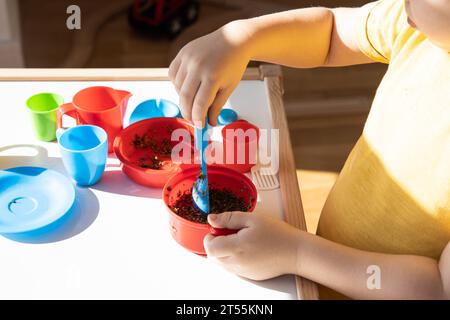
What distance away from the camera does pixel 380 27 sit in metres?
0.86

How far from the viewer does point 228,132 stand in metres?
0.92

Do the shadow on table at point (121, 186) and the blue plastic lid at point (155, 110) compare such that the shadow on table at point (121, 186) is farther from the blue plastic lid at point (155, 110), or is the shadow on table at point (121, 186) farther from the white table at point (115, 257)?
the blue plastic lid at point (155, 110)

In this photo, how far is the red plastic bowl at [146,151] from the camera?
2.75ft

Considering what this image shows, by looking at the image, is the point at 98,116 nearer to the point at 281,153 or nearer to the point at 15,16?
the point at 281,153

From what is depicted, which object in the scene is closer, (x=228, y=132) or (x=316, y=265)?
(x=316, y=265)

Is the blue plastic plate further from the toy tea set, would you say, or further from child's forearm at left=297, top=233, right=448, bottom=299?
child's forearm at left=297, top=233, right=448, bottom=299

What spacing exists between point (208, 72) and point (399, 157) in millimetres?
269

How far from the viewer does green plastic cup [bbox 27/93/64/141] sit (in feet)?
2.94

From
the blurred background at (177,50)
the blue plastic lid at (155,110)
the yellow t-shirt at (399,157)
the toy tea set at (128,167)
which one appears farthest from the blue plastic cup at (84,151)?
the blurred background at (177,50)

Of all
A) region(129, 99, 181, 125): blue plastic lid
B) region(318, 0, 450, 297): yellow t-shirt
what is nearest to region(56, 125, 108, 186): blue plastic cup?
region(129, 99, 181, 125): blue plastic lid

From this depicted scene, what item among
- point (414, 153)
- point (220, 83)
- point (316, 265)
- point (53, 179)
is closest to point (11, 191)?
point (53, 179)

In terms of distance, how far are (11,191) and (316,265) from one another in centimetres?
43

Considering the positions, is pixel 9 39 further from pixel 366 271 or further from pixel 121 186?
pixel 366 271
